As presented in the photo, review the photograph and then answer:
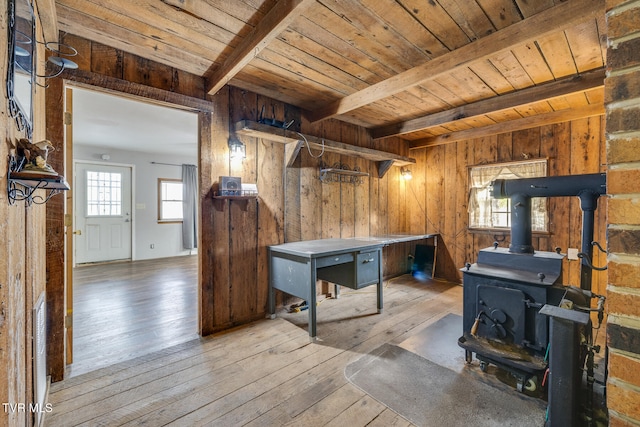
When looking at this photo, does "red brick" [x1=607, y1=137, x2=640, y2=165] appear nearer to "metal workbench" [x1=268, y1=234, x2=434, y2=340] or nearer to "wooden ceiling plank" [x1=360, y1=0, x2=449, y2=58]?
"wooden ceiling plank" [x1=360, y1=0, x2=449, y2=58]

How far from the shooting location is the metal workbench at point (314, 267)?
2.51 m

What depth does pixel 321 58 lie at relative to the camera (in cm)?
223

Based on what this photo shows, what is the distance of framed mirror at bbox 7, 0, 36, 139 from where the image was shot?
100 cm

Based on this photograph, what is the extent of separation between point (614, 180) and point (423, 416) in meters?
1.51

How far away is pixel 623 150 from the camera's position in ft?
2.39

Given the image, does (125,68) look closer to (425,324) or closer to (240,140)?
(240,140)

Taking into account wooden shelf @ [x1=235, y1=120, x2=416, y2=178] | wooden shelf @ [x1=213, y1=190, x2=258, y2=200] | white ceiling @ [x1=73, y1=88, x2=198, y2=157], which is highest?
white ceiling @ [x1=73, y1=88, x2=198, y2=157]

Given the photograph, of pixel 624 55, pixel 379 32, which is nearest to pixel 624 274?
pixel 624 55

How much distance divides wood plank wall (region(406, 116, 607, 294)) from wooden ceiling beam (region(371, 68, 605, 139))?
985mm

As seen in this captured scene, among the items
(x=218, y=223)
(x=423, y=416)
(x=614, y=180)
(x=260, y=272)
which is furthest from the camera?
(x=260, y=272)

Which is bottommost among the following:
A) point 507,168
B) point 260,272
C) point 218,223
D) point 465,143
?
point 260,272

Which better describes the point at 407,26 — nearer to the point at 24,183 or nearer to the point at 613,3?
the point at 613,3

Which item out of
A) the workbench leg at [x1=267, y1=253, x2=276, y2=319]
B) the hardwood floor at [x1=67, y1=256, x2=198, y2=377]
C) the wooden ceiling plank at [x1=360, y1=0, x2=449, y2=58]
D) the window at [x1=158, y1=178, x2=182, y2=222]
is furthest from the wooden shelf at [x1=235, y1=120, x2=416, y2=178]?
the window at [x1=158, y1=178, x2=182, y2=222]

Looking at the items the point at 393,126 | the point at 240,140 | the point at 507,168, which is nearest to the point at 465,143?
the point at 507,168
